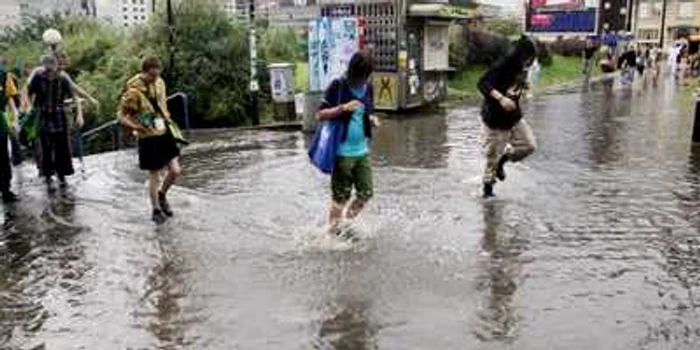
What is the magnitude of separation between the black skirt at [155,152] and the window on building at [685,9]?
84454mm

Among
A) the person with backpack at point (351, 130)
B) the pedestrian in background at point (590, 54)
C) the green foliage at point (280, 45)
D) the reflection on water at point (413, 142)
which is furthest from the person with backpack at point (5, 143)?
the pedestrian in background at point (590, 54)

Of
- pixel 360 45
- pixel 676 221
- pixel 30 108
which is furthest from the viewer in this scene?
pixel 360 45

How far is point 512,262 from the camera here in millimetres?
6211

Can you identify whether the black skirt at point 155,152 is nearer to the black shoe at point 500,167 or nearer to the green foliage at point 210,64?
the black shoe at point 500,167

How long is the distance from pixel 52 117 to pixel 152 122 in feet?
7.79

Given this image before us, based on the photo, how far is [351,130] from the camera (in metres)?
6.66

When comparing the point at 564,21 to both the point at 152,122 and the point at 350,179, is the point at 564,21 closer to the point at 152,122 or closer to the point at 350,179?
the point at 152,122

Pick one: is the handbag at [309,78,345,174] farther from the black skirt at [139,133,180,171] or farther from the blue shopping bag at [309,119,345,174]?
the black skirt at [139,133,180,171]

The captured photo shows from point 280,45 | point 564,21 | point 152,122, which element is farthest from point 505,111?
point 564,21

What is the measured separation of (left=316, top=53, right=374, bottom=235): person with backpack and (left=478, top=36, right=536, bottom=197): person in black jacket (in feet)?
6.16

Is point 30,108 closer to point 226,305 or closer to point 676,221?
point 226,305

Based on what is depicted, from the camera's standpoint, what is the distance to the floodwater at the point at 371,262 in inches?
193

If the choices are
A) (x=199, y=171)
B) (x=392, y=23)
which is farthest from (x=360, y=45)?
(x=199, y=171)

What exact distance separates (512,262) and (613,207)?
237 cm
